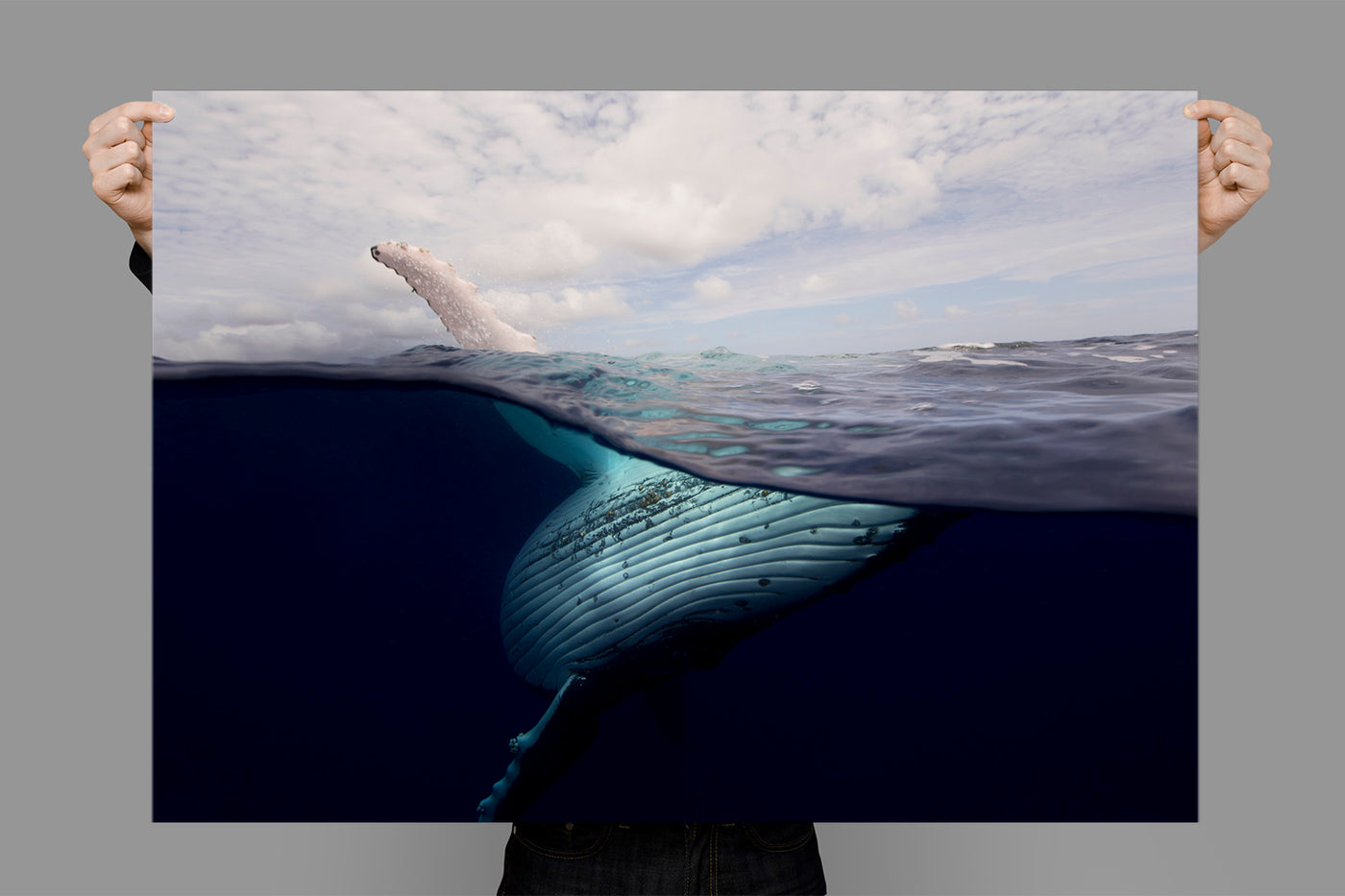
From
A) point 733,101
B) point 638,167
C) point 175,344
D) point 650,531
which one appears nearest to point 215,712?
point 175,344

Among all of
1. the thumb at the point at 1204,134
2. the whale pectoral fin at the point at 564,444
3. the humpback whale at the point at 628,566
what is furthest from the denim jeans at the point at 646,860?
the thumb at the point at 1204,134

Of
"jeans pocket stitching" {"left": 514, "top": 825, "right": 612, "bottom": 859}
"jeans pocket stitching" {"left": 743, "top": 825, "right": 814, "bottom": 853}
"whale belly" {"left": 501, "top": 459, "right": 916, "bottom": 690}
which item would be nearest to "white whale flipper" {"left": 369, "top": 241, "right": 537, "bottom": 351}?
"whale belly" {"left": 501, "top": 459, "right": 916, "bottom": 690}

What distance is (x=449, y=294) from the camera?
11.6ft

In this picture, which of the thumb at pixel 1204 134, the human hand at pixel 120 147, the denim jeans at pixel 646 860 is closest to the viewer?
the human hand at pixel 120 147

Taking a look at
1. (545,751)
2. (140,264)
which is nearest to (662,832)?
(545,751)

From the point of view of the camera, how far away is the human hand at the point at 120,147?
342cm

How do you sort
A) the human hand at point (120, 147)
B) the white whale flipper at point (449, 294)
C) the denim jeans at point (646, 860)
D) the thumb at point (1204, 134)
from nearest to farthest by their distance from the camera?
the human hand at point (120, 147) → the white whale flipper at point (449, 294) → the thumb at point (1204, 134) → the denim jeans at point (646, 860)

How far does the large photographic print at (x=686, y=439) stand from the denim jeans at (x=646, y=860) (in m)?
0.28

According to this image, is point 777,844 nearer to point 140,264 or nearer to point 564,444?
point 564,444

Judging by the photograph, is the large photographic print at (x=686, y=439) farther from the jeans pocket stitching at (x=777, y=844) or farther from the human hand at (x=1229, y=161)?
the jeans pocket stitching at (x=777, y=844)

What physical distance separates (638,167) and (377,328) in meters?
1.38

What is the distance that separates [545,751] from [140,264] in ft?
9.51

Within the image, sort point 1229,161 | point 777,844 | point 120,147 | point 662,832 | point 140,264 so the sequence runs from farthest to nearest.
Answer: point 777,844, point 662,832, point 140,264, point 1229,161, point 120,147

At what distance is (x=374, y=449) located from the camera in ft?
12.1
